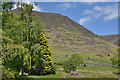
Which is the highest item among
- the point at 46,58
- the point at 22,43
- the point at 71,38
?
the point at 71,38

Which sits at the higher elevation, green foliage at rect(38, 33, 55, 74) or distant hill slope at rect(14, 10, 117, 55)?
distant hill slope at rect(14, 10, 117, 55)

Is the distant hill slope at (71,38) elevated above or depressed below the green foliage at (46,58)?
above

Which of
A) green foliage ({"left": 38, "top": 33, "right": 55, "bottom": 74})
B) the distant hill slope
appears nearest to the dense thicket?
green foliage ({"left": 38, "top": 33, "right": 55, "bottom": 74})

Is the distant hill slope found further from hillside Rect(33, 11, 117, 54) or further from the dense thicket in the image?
the dense thicket

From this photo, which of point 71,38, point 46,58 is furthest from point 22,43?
point 71,38

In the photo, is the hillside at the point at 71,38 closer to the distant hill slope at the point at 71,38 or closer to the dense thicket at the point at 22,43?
the distant hill slope at the point at 71,38

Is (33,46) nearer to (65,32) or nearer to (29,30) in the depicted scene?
(29,30)

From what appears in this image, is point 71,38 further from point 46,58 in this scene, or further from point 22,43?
point 22,43

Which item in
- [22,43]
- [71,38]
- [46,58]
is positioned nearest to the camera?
[22,43]

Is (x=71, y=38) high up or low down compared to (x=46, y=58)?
up

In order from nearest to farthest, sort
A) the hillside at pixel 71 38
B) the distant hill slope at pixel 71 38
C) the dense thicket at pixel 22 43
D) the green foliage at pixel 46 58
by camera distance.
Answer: the dense thicket at pixel 22 43, the green foliage at pixel 46 58, the distant hill slope at pixel 71 38, the hillside at pixel 71 38

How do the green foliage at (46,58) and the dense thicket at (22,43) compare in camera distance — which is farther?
the green foliage at (46,58)

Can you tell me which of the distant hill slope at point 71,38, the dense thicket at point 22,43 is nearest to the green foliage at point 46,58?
the dense thicket at point 22,43

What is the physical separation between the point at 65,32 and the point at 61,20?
37348mm
